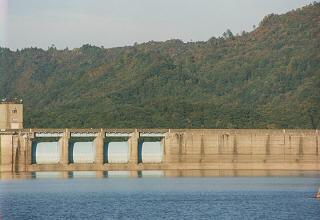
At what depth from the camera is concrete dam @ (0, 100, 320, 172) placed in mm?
167500

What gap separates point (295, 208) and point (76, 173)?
219ft

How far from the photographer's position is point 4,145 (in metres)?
165

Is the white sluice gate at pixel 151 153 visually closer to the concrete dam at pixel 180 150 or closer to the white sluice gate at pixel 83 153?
the concrete dam at pixel 180 150

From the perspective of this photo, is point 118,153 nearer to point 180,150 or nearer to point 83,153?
point 83,153

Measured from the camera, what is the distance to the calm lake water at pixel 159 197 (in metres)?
97.0

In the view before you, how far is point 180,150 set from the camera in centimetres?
16912

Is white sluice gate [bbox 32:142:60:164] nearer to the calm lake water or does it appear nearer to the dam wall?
the dam wall

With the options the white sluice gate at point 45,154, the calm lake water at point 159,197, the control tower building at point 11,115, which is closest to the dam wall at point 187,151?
the white sluice gate at point 45,154

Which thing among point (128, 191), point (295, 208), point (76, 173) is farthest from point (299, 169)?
point (295, 208)

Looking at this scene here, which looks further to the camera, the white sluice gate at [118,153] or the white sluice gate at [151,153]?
the white sluice gate at [151,153]

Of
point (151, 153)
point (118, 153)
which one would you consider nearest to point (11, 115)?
point (118, 153)

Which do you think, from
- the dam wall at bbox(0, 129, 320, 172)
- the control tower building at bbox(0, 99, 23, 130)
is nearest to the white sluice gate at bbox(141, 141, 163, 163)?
the dam wall at bbox(0, 129, 320, 172)

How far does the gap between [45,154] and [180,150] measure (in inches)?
646

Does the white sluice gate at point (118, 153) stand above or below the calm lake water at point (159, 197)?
above
